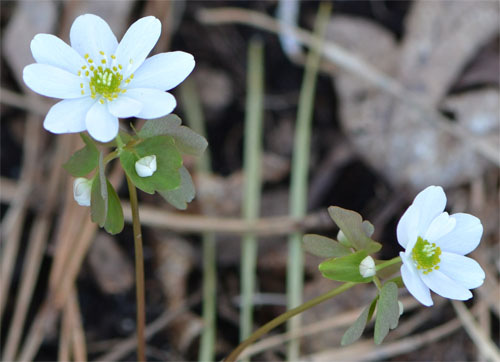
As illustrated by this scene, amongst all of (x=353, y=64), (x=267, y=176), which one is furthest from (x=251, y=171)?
(x=353, y=64)

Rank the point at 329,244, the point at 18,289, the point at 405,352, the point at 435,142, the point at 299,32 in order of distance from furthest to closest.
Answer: the point at 299,32, the point at 435,142, the point at 18,289, the point at 405,352, the point at 329,244

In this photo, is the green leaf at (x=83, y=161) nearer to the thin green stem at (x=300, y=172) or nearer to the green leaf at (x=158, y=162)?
the green leaf at (x=158, y=162)

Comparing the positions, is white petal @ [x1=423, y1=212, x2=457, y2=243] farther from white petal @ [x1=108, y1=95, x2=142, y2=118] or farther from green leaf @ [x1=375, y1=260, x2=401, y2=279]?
white petal @ [x1=108, y1=95, x2=142, y2=118]

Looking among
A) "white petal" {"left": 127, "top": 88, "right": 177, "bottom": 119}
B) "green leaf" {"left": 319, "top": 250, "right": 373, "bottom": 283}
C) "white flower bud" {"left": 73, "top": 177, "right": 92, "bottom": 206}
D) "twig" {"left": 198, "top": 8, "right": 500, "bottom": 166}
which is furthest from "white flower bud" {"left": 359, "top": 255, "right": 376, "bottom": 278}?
"twig" {"left": 198, "top": 8, "right": 500, "bottom": 166}

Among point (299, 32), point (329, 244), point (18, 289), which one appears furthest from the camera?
point (299, 32)

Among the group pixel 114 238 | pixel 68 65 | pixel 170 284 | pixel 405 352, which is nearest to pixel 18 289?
pixel 114 238

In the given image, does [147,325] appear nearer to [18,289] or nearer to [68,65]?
[18,289]
